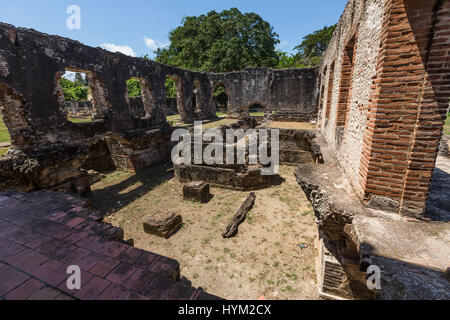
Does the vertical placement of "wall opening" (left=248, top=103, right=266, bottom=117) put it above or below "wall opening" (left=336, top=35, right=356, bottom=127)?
below

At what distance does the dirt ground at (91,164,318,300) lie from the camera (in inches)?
149

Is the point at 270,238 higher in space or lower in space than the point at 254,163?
lower

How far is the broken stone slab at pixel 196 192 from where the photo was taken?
6766 mm

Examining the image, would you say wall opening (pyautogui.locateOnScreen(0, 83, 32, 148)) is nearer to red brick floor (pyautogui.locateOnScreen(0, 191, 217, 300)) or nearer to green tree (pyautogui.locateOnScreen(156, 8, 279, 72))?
red brick floor (pyautogui.locateOnScreen(0, 191, 217, 300))

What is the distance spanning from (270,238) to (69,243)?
399cm

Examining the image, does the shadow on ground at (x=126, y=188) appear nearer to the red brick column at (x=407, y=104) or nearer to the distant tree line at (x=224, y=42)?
the red brick column at (x=407, y=104)

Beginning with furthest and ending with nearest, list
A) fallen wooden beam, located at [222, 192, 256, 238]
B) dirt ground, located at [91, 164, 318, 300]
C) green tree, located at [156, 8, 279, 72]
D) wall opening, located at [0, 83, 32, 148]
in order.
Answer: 1. green tree, located at [156, 8, 279, 72]
2. wall opening, located at [0, 83, 32, 148]
3. fallen wooden beam, located at [222, 192, 256, 238]
4. dirt ground, located at [91, 164, 318, 300]

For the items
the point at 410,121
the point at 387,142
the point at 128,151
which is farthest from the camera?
the point at 128,151

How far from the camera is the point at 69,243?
2.49 metres

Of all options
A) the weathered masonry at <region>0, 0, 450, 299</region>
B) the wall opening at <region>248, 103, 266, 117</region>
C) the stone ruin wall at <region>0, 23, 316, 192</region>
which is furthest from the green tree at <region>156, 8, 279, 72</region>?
the weathered masonry at <region>0, 0, 450, 299</region>

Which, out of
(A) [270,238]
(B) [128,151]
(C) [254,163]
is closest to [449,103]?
(A) [270,238]

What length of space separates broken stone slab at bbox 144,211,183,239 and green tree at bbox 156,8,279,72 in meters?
23.0

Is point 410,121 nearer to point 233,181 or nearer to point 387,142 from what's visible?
point 387,142

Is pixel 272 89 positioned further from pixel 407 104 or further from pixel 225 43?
pixel 407 104
